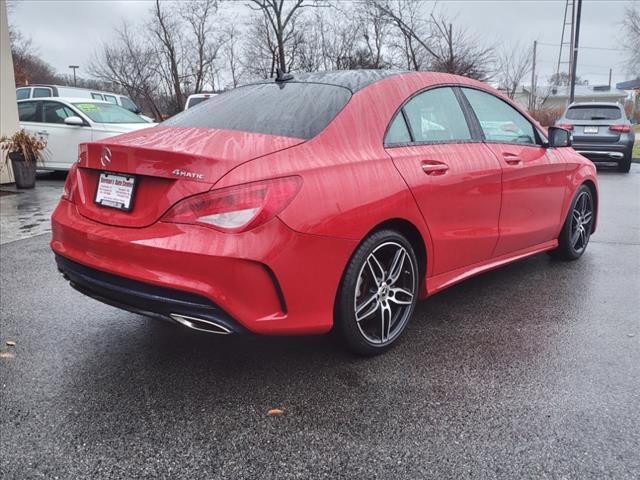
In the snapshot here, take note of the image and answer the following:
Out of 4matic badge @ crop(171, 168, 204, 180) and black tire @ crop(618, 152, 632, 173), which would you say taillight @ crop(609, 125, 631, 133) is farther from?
4matic badge @ crop(171, 168, 204, 180)

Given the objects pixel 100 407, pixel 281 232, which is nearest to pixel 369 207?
pixel 281 232

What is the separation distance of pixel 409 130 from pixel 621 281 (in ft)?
8.09

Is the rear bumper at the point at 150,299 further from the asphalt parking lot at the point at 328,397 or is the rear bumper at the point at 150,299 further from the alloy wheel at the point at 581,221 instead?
the alloy wheel at the point at 581,221

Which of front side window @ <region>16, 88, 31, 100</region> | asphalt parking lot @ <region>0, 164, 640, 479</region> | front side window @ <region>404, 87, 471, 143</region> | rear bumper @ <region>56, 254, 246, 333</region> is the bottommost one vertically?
asphalt parking lot @ <region>0, 164, 640, 479</region>

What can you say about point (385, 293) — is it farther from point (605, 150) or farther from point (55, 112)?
point (605, 150)

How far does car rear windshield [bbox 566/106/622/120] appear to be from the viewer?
42.7 ft

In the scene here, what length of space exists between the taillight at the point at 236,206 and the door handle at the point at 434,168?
1.04 metres

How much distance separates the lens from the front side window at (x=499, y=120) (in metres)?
3.86

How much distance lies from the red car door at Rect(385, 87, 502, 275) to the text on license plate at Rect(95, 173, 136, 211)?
1309mm

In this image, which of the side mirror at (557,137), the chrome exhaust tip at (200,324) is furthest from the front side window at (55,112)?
the chrome exhaust tip at (200,324)

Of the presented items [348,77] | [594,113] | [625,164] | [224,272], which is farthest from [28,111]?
[625,164]

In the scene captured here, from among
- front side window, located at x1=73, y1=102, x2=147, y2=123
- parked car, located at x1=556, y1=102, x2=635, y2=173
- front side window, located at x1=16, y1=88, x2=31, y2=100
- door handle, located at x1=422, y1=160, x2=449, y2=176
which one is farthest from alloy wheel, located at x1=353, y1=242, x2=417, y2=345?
front side window, located at x1=16, y1=88, x2=31, y2=100

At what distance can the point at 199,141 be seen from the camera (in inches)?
106

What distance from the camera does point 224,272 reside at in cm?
237
